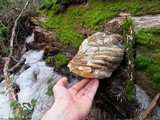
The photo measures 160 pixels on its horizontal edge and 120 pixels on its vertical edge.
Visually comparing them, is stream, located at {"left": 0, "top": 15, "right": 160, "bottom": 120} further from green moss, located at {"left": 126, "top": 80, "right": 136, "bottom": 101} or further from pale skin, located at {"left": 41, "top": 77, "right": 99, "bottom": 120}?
pale skin, located at {"left": 41, "top": 77, "right": 99, "bottom": 120}

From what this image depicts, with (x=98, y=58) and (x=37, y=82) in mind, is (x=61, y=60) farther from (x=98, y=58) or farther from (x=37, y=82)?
(x=98, y=58)

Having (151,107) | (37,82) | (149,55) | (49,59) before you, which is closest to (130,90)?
(151,107)

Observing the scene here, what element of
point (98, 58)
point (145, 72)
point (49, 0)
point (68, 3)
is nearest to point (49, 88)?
point (98, 58)

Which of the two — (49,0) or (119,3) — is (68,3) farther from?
(119,3)

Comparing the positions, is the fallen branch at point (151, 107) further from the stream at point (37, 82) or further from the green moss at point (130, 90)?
the green moss at point (130, 90)

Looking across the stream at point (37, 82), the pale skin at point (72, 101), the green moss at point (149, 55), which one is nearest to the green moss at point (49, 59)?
the stream at point (37, 82)

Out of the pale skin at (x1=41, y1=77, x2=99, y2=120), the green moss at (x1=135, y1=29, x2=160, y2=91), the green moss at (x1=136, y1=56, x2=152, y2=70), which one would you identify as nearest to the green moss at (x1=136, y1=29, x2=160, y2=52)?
the green moss at (x1=135, y1=29, x2=160, y2=91)
